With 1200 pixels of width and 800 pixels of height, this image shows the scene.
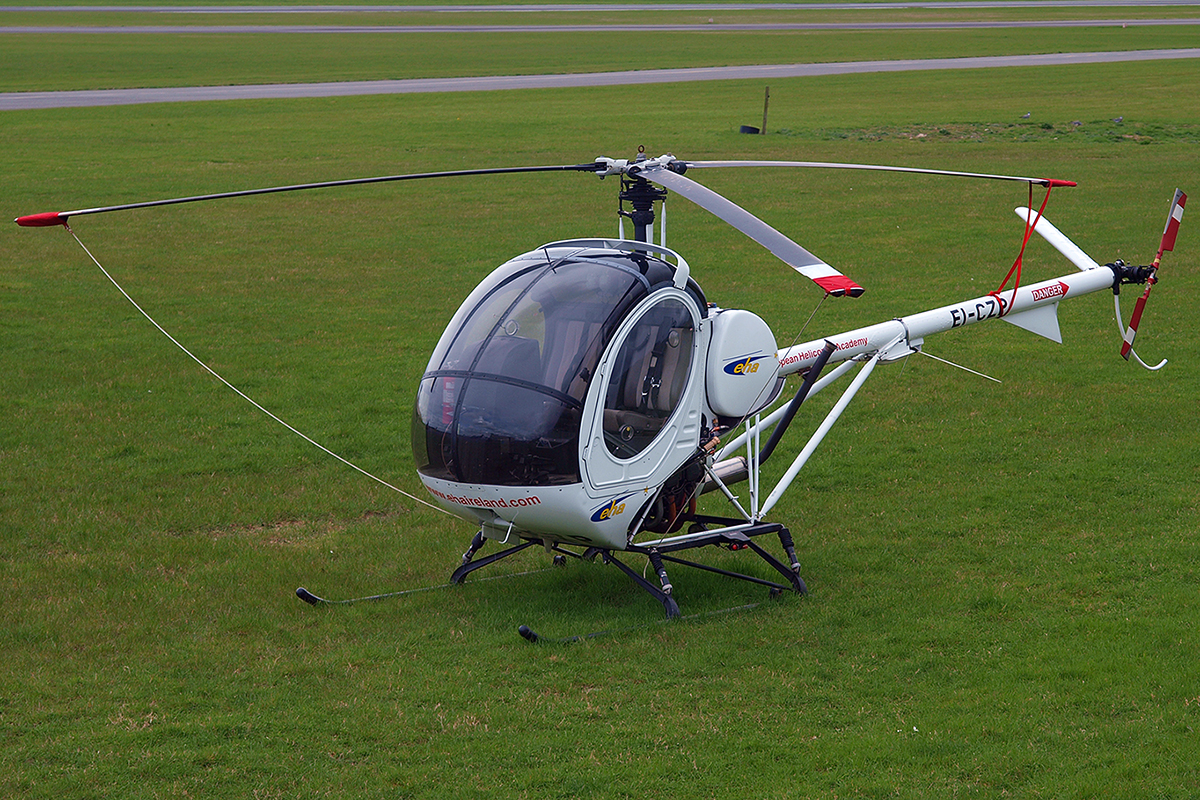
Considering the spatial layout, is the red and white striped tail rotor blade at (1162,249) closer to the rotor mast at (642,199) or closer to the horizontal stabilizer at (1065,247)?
the horizontal stabilizer at (1065,247)

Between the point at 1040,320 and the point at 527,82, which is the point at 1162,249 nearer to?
the point at 1040,320

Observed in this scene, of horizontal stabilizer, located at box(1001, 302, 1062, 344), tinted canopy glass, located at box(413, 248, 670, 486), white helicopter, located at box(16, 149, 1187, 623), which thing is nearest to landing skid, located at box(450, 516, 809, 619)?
white helicopter, located at box(16, 149, 1187, 623)

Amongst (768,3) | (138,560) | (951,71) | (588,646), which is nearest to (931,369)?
(588,646)

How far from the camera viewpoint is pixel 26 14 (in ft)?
322

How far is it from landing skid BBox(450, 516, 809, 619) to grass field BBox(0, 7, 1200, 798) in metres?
0.22

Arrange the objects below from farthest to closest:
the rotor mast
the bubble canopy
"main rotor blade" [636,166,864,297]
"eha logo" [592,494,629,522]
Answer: the rotor mast < "eha logo" [592,494,629,522] < the bubble canopy < "main rotor blade" [636,166,864,297]

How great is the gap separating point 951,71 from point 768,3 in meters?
81.1

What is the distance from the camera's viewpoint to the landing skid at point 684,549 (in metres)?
8.71

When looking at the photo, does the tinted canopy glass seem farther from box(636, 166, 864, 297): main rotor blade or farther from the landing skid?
the landing skid

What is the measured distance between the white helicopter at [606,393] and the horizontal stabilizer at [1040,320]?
3326 millimetres

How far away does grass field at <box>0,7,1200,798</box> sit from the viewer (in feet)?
22.7

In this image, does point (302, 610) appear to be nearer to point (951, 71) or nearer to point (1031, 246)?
point (1031, 246)

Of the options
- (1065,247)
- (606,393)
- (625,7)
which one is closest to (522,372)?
(606,393)

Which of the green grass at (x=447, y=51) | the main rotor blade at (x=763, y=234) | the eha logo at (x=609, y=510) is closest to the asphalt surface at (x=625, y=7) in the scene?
the green grass at (x=447, y=51)
